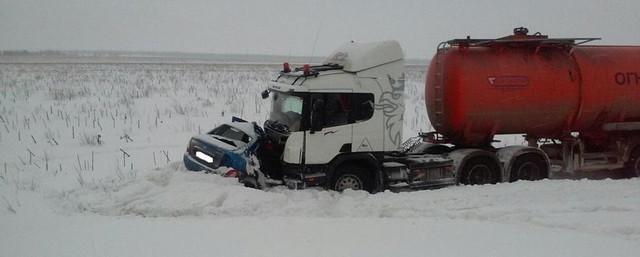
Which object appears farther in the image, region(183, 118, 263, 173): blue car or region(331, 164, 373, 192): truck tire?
region(331, 164, 373, 192): truck tire

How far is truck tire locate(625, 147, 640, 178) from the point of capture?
39.4 feet

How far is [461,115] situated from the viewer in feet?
34.8

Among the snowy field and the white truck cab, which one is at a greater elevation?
the white truck cab

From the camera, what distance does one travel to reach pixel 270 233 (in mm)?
6863

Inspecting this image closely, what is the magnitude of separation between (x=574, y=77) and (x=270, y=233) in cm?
764

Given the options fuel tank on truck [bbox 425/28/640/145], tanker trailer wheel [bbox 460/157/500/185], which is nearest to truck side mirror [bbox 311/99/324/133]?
fuel tank on truck [bbox 425/28/640/145]

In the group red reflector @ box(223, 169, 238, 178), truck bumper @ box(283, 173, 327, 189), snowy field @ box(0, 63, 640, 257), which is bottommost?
snowy field @ box(0, 63, 640, 257)

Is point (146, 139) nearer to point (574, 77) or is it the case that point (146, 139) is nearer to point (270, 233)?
point (270, 233)

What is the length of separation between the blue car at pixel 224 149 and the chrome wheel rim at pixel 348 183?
5.33 feet

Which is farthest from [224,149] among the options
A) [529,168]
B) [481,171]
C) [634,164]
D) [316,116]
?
→ [634,164]

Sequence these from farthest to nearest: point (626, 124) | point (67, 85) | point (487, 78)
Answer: point (67, 85)
point (626, 124)
point (487, 78)

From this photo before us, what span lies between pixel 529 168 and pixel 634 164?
272 cm

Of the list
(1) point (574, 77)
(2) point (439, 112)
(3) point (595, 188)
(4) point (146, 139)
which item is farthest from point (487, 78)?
(4) point (146, 139)

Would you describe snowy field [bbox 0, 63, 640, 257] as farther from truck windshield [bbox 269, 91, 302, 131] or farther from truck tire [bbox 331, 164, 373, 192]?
truck windshield [bbox 269, 91, 302, 131]
